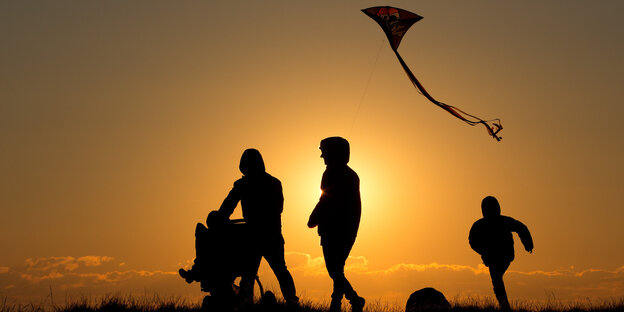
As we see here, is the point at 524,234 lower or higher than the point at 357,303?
higher

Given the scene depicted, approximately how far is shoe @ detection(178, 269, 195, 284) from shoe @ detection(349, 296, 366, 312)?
8.99ft

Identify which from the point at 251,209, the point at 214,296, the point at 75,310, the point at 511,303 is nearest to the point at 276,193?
the point at 251,209

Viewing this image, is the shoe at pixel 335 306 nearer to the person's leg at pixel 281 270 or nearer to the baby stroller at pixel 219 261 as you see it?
the person's leg at pixel 281 270

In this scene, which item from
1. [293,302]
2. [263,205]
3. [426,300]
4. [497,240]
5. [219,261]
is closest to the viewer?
[219,261]

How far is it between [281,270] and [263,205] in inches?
42.6

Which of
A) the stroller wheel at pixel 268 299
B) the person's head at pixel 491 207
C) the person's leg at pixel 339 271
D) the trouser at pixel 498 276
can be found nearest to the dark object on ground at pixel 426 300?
the trouser at pixel 498 276

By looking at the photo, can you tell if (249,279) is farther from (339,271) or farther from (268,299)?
(339,271)

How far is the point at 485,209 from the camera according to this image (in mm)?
14258

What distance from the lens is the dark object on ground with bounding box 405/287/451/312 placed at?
13.6 metres

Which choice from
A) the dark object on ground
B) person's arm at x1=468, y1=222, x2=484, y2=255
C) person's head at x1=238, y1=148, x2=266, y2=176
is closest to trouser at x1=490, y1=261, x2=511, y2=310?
person's arm at x1=468, y1=222, x2=484, y2=255

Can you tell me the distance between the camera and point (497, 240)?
1412 cm

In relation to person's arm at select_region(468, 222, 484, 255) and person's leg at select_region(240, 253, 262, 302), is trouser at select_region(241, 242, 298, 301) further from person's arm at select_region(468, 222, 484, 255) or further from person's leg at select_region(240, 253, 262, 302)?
person's arm at select_region(468, 222, 484, 255)

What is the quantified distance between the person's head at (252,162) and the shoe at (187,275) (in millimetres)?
2122

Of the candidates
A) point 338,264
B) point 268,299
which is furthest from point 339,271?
point 268,299
